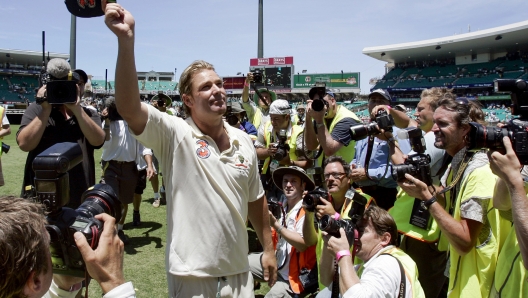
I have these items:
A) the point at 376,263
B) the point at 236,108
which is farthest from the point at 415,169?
the point at 236,108

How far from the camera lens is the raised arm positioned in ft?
5.54

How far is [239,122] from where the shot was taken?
22.1 feet

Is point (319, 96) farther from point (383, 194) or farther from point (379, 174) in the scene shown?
point (383, 194)

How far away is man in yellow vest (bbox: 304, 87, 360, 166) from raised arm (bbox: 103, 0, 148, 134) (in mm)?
2546

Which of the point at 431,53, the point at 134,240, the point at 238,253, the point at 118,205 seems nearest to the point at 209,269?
the point at 238,253

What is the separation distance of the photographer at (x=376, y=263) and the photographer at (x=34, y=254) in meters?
1.32

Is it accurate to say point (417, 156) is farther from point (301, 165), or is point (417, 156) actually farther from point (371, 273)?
point (301, 165)

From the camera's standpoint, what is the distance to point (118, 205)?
63.7 inches

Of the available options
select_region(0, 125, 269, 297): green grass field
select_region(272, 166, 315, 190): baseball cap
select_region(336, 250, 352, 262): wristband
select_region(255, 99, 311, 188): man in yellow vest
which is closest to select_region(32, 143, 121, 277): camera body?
select_region(336, 250, 352, 262): wristband

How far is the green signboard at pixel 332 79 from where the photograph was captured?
201 ft

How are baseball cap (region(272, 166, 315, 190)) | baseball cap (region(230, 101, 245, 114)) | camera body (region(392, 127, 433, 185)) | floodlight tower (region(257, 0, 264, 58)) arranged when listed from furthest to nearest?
floodlight tower (region(257, 0, 264, 58))
baseball cap (region(230, 101, 245, 114))
baseball cap (region(272, 166, 315, 190))
camera body (region(392, 127, 433, 185))

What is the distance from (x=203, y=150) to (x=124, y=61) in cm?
62

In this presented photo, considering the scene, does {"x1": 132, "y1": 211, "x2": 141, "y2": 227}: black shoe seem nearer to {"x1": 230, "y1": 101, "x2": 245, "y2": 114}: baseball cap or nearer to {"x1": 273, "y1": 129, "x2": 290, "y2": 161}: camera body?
{"x1": 230, "y1": 101, "x2": 245, "y2": 114}: baseball cap

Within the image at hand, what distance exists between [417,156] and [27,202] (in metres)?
2.28
